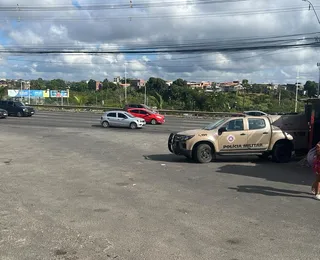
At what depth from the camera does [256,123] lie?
14367 millimetres

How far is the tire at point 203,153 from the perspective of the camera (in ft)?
45.9

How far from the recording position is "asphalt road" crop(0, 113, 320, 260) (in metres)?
5.43

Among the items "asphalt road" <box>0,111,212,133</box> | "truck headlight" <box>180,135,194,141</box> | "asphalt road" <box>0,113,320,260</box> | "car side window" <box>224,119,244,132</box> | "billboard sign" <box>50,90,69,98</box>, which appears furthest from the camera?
"billboard sign" <box>50,90,69,98</box>

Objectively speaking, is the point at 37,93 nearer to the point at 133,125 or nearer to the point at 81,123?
the point at 81,123

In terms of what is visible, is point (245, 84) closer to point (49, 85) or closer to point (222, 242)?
point (49, 85)

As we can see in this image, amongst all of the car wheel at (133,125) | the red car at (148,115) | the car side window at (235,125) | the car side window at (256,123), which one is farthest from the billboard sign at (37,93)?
the car side window at (256,123)

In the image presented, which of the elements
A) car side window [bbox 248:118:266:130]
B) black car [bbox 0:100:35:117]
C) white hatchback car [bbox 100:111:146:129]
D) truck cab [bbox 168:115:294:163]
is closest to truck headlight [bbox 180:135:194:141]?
truck cab [bbox 168:115:294:163]

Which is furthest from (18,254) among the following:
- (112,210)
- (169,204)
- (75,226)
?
(169,204)

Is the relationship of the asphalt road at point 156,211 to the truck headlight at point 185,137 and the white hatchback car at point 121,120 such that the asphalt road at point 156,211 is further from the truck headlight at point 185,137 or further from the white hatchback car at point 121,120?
the white hatchback car at point 121,120

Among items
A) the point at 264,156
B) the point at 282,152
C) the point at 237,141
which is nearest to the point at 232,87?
the point at 264,156

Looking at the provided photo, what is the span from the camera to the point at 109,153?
659 inches

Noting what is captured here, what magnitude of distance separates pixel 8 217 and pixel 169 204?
3.01m

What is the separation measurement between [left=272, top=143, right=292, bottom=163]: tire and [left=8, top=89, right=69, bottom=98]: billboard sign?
64054 mm

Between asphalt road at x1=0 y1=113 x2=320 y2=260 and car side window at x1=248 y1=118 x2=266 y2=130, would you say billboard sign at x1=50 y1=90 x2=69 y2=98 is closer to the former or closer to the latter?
asphalt road at x1=0 y1=113 x2=320 y2=260
